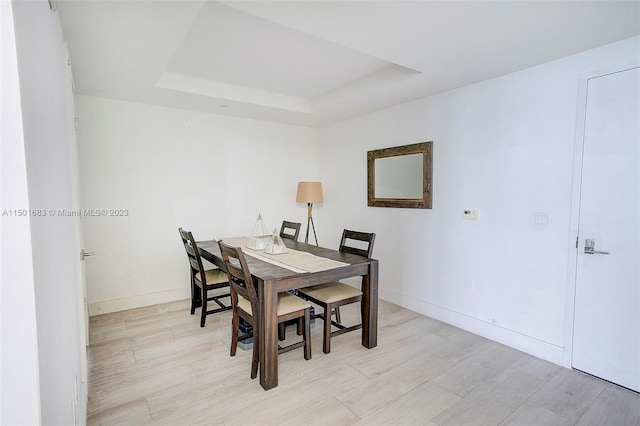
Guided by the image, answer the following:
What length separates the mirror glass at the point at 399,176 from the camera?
3506mm

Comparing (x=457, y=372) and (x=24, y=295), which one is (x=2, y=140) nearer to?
(x=24, y=295)

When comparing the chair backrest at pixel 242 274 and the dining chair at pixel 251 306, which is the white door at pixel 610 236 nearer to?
the dining chair at pixel 251 306

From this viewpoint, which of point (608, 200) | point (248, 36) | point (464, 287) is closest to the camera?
point (608, 200)

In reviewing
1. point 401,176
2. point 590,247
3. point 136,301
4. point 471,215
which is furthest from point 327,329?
point 136,301

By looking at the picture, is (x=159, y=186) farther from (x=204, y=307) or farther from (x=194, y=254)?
(x=204, y=307)

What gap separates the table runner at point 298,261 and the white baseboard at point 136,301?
1372 mm

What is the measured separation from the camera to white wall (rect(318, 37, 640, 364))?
97.3 inches

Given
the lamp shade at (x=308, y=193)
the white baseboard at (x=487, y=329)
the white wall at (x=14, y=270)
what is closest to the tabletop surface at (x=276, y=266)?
the lamp shade at (x=308, y=193)

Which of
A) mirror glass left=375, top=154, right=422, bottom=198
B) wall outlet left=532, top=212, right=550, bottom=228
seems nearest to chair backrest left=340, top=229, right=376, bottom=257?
mirror glass left=375, top=154, right=422, bottom=198

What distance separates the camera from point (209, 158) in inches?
161

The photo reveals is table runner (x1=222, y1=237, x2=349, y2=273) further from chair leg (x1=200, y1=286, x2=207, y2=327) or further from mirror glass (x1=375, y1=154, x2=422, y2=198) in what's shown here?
mirror glass (x1=375, y1=154, x2=422, y2=198)

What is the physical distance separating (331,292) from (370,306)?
0.35m

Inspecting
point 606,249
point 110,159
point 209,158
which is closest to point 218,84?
point 209,158

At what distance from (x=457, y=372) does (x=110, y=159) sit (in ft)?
12.9
